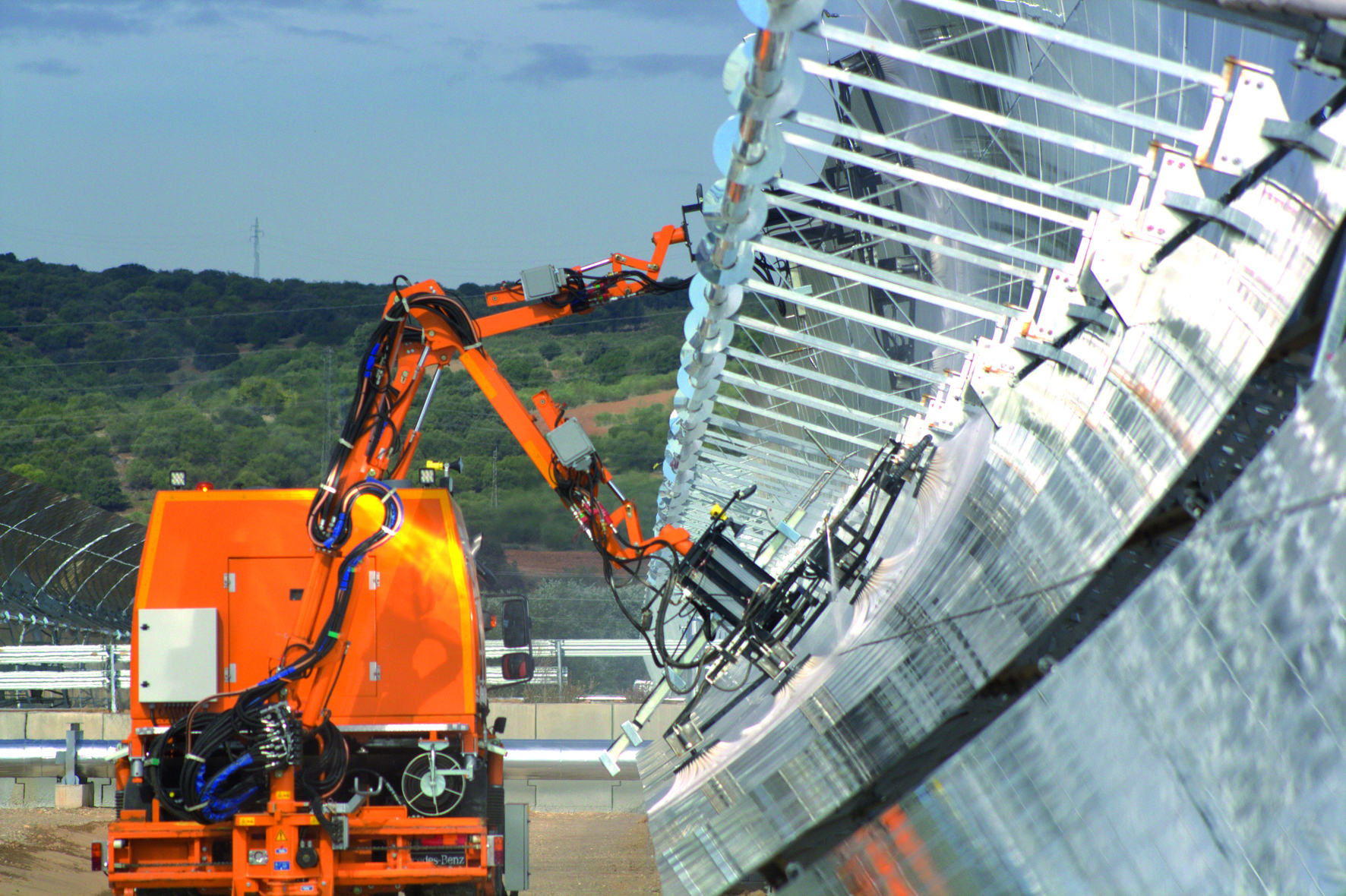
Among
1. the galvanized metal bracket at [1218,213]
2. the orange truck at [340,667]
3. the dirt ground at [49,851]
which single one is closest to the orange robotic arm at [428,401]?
the orange truck at [340,667]

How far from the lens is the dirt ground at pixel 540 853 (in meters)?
13.7

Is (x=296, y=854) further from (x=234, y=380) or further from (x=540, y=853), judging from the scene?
(x=234, y=380)

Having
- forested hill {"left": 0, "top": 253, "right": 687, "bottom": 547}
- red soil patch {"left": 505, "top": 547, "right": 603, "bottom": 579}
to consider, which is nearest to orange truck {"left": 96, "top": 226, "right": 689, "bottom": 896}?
red soil patch {"left": 505, "top": 547, "right": 603, "bottom": 579}

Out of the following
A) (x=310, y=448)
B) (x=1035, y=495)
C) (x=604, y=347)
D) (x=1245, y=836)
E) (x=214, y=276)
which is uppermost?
(x=214, y=276)

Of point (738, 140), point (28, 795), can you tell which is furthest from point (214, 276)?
point (738, 140)

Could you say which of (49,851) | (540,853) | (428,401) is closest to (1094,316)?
(428,401)

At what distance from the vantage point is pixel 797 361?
1744 cm

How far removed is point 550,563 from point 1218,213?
157 feet

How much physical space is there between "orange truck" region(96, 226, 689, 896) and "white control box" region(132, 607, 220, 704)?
0.01 m

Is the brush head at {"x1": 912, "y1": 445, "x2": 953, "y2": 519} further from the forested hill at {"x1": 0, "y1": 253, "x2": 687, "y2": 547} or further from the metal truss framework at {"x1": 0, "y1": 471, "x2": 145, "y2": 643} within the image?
the forested hill at {"x1": 0, "y1": 253, "x2": 687, "y2": 547}

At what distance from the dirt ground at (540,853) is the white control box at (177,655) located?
13.3ft

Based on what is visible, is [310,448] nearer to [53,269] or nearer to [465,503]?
[465,503]

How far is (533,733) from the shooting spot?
21641 millimetres

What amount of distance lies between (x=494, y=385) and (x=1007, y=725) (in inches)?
262
